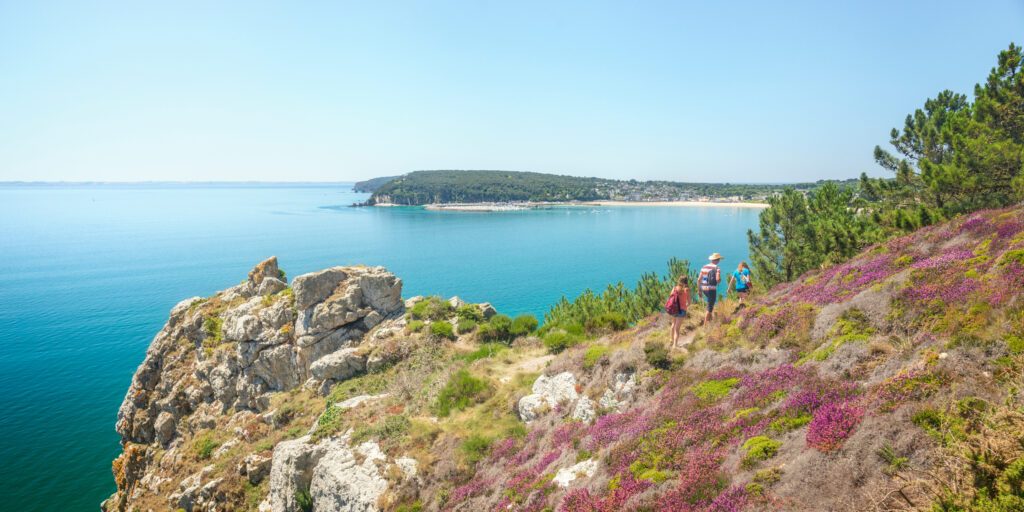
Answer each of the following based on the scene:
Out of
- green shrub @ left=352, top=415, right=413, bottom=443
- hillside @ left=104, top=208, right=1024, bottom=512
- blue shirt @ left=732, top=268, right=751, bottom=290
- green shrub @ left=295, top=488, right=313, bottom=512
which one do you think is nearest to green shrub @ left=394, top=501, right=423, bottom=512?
hillside @ left=104, top=208, right=1024, bottom=512

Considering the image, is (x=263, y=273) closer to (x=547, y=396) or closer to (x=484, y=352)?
(x=484, y=352)

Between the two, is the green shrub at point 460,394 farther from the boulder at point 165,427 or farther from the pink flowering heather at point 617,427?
the boulder at point 165,427

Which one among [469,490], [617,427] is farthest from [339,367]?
[617,427]

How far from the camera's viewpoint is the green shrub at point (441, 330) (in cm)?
2739

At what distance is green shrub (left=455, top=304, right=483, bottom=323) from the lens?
2984 centimetres

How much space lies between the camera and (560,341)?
2386 cm

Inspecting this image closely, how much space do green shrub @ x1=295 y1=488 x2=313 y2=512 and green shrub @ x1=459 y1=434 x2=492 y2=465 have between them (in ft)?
22.4

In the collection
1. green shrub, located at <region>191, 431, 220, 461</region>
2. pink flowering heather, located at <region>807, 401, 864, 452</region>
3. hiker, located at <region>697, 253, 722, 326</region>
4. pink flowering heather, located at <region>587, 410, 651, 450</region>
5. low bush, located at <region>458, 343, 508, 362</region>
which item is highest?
hiker, located at <region>697, 253, 722, 326</region>

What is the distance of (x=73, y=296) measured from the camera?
69.8 m

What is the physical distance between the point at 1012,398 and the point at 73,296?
102 metres

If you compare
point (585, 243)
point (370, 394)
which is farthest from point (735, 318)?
point (585, 243)

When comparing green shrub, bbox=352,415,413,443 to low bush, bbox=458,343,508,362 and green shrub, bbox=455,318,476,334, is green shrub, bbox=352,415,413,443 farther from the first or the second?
green shrub, bbox=455,318,476,334

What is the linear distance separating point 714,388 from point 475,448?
28.3 feet

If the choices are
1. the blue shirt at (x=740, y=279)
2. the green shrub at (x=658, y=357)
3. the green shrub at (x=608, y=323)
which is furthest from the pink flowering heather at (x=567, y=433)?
the green shrub at (x=608, y=323)
